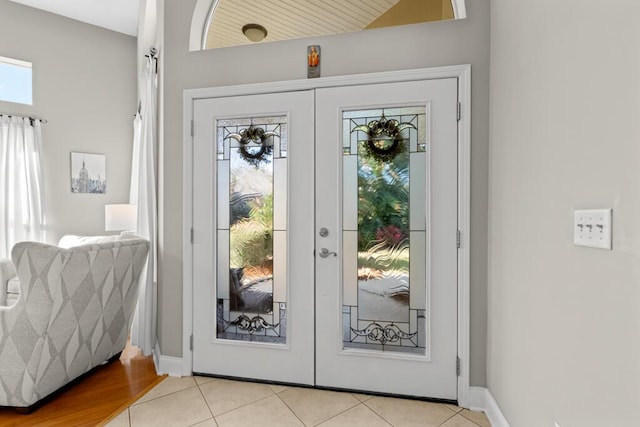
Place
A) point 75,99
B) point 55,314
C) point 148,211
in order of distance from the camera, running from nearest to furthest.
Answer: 1. point 55,314
2. point 148,211
3. point 75,99

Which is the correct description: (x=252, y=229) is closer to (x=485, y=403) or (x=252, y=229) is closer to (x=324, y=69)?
(x=324, y=69)

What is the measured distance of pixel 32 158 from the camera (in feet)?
13.6

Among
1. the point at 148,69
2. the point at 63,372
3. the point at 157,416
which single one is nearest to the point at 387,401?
the point at 157,416

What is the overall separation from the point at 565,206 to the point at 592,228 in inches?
7.7

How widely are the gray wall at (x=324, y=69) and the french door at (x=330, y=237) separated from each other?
133 mm

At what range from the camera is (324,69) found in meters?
2.42

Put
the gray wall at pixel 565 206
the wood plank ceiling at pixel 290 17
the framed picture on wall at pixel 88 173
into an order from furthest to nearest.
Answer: the framed picture on wall at pixel 88 173
the wood plank ceiling at pixel 290 17
the gray wall at pixel 565 206

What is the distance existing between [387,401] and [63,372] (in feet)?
6.47

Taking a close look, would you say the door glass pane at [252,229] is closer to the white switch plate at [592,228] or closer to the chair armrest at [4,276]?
the chair armrest at [4,276]

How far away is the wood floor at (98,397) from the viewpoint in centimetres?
207

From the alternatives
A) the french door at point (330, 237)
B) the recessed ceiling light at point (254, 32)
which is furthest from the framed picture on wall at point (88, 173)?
the recessed ceiling light at point (254, 32)

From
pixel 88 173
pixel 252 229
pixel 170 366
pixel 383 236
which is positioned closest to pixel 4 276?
pixel 170 366

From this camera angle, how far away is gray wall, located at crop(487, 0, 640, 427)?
98 centimetres

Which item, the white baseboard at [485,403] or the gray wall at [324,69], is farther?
the gray wall at [324,69]
